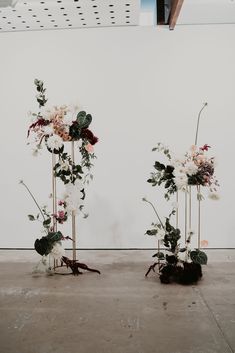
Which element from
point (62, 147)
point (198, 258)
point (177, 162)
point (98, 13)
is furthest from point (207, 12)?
point (198, 258)

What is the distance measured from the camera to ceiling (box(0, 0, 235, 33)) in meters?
3.70

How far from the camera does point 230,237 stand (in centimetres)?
422

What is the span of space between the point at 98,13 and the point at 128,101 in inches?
40.6

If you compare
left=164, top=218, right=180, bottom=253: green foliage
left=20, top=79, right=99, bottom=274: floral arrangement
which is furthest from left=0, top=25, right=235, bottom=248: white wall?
left=164, top=218, right=180, bottom=253: green foliage

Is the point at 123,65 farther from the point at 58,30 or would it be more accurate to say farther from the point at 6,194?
the point at 6,194

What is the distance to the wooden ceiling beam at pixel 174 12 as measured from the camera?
3489 millimetres

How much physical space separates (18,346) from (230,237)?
9.98 feet

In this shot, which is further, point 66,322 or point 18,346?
point 66,322

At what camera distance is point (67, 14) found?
3.88 metres

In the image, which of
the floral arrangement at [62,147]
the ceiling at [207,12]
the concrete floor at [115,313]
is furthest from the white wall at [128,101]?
the floral arrangement at [62,147]

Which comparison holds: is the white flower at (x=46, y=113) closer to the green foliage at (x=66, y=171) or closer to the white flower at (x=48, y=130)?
the white flower at (x=48, y=130)

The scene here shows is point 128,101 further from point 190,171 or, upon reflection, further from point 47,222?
point 47,222

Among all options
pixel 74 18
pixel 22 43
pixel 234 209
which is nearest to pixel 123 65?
pixel 74 18

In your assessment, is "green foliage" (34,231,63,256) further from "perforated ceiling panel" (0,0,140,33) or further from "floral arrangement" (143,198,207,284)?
"perforated ceiling panel" (0,0,140,33)
